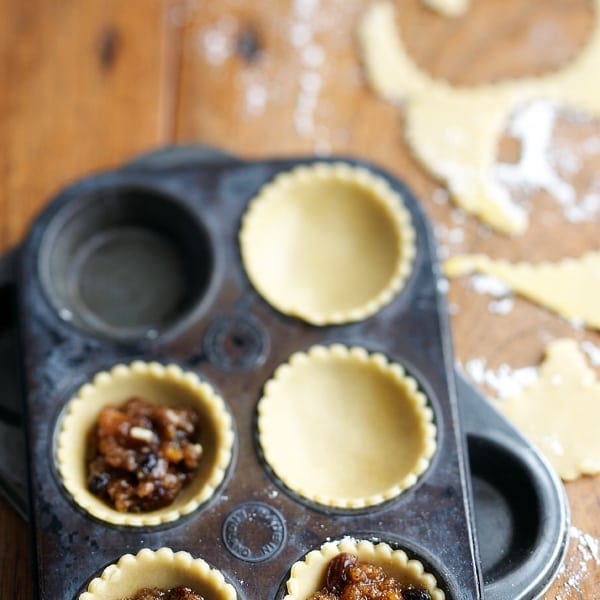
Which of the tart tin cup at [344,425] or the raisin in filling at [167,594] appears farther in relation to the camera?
the tart tin cup at [344,425]

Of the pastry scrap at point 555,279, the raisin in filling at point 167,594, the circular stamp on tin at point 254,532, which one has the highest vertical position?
the pastry scrap at point 555,279

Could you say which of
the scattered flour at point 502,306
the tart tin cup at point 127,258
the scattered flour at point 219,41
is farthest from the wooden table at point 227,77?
the tart tin cup at point 127,258

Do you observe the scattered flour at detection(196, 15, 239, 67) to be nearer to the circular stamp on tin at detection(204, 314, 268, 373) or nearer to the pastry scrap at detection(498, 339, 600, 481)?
the circular stamp on tin at detection(204, 314, 268, 373)

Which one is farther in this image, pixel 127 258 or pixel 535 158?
pixel 535 158

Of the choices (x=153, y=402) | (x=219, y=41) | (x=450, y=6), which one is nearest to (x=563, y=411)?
(x=153, y=402)

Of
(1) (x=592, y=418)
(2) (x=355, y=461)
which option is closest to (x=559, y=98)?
(1) (x=592, y=418)

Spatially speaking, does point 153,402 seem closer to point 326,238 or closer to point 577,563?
point 326,238

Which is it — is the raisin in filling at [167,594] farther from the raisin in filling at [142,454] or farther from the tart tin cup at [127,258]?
the tart tin cup at [127,258]
